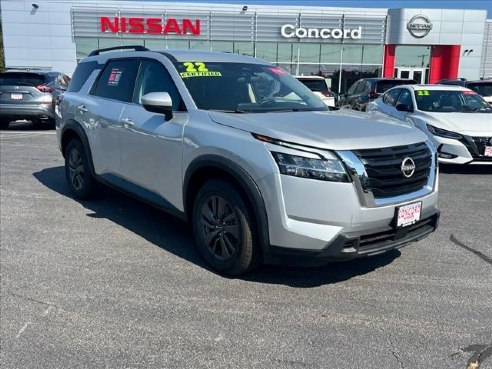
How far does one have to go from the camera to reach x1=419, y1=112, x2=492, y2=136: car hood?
25.8 ft

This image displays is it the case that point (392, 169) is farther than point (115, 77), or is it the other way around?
point (115, 77)

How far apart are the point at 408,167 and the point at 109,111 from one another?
3.19m

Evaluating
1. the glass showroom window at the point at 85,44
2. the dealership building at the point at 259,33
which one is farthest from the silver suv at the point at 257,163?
the glass showroom window at the point at 85,44

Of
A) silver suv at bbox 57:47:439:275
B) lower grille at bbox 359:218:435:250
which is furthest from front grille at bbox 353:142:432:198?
lower grille at bbox 359:218:435:250

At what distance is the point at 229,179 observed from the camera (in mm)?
3766

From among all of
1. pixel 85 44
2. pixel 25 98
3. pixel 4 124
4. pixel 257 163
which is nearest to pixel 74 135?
pixel 257 163

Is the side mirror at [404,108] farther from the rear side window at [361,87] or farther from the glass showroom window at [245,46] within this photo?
the glass showroom window at [245,46]

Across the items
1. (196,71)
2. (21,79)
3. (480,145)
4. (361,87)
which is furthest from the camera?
(361,87)

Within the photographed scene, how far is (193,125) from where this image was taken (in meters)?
4.02

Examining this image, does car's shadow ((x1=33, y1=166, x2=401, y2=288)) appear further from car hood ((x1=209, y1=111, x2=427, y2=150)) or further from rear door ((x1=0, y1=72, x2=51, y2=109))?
rear door ((x1=0, y1=72, x2=51, y2=109))

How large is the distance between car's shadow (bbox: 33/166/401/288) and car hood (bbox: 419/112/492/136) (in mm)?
4298

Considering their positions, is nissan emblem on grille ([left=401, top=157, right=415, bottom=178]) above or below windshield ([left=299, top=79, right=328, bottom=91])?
below

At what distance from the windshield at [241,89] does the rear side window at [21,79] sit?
9648 millimetres

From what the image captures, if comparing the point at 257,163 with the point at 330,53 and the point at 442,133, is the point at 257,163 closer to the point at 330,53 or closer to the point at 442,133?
the point at 442,133
